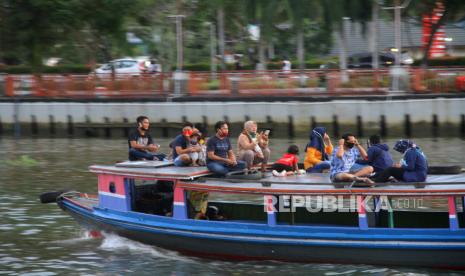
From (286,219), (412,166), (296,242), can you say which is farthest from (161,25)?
(412,166)

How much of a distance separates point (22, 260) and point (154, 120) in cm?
2105

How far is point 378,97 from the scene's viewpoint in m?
35.2

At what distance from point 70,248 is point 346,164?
5680 millimetres

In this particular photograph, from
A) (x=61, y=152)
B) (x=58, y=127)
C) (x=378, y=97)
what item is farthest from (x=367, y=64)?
(x=61, y=152)

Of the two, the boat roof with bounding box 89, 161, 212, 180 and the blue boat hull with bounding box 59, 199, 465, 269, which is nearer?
the blue boat hull with bounding box 59, 199, 465, 269

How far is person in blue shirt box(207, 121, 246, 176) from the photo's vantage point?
16031mm

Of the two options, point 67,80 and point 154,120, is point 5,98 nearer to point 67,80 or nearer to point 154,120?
point 67,80

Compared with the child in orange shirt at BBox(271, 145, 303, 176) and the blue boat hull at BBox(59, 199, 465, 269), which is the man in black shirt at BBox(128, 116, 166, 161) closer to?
the blue boat hull at BBox(59, 199, 465, 269)

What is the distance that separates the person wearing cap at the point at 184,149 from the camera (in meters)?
16.9

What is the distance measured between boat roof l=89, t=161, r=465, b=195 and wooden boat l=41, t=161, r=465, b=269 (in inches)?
0.6

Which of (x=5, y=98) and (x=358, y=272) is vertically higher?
(x=5, y=98)

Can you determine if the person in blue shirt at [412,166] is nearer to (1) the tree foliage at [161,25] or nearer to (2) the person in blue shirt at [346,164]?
(2) the person in blue shirt at [346,164]

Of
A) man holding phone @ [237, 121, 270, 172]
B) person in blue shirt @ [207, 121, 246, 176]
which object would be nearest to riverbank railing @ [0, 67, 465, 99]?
man holding phone @ [237, 121, 270, 172]

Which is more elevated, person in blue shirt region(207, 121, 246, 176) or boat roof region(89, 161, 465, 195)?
person in blue shirt region(207, 121, 246, 176)
